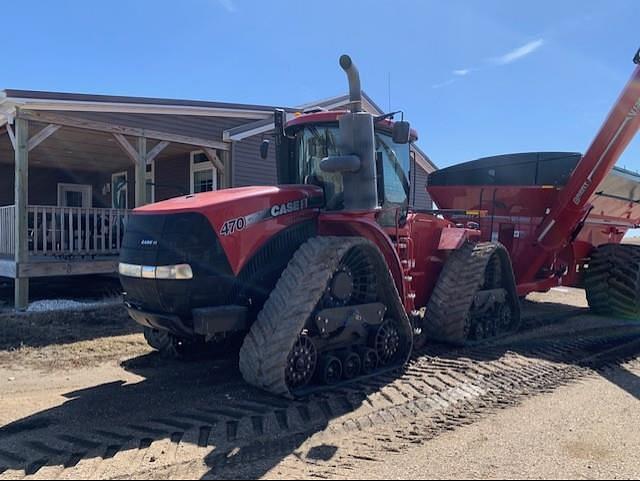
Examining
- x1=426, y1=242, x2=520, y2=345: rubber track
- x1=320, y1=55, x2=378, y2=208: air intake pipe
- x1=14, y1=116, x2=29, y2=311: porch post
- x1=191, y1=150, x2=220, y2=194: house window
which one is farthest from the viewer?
x1=191, y1=150, x2=220, y2=194: house window

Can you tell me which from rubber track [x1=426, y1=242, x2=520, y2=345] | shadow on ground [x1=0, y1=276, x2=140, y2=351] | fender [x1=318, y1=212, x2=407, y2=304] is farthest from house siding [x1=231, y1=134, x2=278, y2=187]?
fender [x1=318, y1=212, x2=407, y2=304]

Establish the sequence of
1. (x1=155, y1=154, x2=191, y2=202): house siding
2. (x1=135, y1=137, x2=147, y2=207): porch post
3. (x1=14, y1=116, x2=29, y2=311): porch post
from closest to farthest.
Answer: (x1=14, y1=116, x2=29, y2=311): porch post → (x1=135, y1=137, x2=147, y2=207): porch post → (x1=155, y1=154, x2=191, y2=202): house siding

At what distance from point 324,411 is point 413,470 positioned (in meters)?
1.09

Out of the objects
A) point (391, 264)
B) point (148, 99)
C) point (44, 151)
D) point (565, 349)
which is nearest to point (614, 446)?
point (391, 264)

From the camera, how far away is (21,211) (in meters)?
8.78

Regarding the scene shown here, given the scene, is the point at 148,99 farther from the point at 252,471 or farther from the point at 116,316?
the point at 252,471

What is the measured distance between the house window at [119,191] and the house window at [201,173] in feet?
10.4

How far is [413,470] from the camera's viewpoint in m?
3.29

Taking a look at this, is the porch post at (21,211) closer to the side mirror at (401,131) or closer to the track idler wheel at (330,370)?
the track idler wheel at (330,370)

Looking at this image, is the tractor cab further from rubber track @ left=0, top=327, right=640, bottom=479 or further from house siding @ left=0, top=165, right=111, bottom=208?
house siding @ left=0, top=165, right=111, bottom=208

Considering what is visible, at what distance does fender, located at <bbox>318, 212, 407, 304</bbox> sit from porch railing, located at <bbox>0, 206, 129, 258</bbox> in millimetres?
6073

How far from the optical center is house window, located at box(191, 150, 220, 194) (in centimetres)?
1345

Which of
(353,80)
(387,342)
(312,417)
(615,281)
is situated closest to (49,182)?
(353,80)

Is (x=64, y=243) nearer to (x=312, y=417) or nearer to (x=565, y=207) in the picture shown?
(x=312, y=417)
